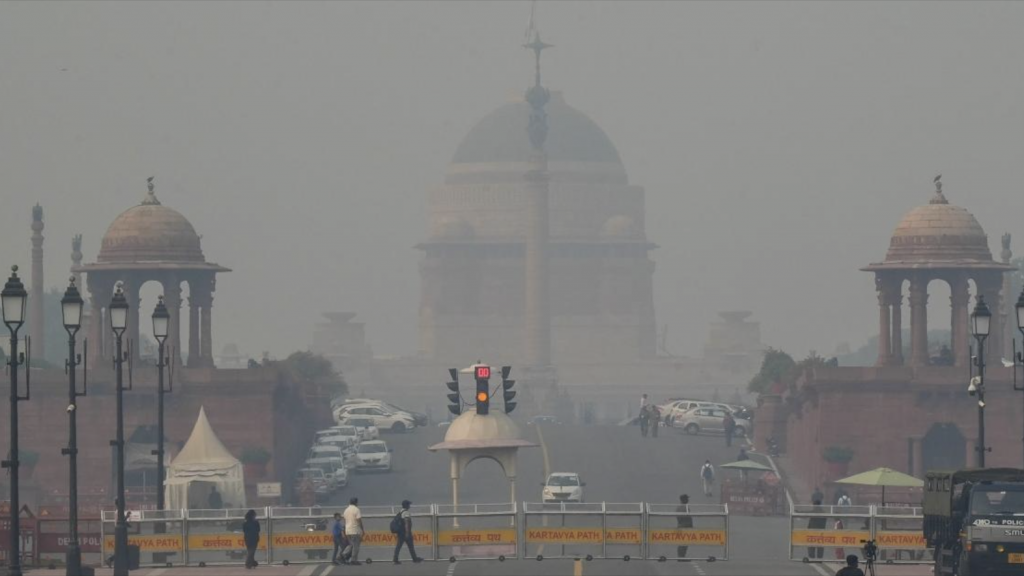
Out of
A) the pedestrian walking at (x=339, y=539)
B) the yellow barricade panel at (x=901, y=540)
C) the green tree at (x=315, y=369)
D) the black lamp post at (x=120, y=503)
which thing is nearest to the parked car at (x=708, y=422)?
the green tree at (x=315, y=369)

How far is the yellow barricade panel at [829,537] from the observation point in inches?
2212

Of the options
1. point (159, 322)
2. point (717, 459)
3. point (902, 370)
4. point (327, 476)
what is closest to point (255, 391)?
point (327, 476)

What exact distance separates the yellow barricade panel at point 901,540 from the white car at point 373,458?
4558cm

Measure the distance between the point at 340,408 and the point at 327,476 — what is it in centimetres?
3242

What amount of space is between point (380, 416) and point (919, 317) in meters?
26.2

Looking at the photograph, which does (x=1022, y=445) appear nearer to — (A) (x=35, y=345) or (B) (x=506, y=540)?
(B) (x=506, y=540)

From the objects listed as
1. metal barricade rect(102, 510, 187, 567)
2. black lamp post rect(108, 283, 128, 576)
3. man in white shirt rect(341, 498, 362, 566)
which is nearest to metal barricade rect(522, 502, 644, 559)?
man in white shirt rect(341, 498, 362, 566)

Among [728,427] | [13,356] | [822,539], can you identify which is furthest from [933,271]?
[13,356]

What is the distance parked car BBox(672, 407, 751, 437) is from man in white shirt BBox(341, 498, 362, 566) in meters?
59.3

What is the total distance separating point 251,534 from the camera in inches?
2159

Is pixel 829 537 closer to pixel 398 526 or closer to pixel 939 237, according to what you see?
pixel 398 526

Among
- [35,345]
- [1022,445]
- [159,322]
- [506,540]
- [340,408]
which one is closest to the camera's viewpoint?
[506,540]

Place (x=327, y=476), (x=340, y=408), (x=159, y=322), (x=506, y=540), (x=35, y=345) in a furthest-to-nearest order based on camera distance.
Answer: (x=35, y=345)
(x=340, y=408)
(x=327, y=476)
(x=159, y=322)
(x=506, y=540)

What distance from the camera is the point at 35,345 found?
142125 millimetres
